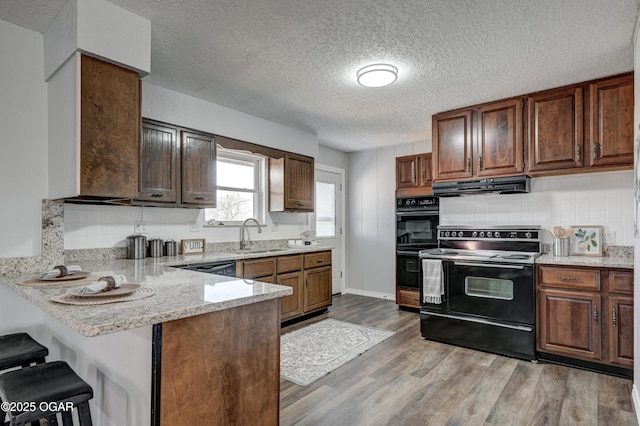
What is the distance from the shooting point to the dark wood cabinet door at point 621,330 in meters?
2.67

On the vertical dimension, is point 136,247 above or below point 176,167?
below

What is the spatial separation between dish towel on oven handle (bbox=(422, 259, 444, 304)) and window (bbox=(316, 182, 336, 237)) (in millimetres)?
2236

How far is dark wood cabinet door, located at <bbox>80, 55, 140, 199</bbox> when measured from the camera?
2.04m

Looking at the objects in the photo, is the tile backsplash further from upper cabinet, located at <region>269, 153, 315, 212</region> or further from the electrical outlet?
the electrical outlet

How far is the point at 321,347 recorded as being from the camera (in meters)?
3.30

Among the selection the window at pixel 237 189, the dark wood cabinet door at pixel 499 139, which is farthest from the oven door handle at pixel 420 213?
the window at pixel 237 189

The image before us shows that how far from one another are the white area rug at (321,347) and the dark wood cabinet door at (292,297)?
0.25 meters

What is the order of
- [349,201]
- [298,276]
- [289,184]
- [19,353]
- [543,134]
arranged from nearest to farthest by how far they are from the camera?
[19,353]
[543,134]
[298,276]
[289,184]
[349,201]

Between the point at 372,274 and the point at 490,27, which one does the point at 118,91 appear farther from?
the point at 372,274

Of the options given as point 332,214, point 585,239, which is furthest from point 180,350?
point 332,214

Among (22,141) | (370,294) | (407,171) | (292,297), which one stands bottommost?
(370,294)

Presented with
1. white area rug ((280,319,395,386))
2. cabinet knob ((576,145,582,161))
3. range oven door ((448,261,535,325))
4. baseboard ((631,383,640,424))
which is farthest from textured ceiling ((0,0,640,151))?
white area rug ((280,319,395,386))

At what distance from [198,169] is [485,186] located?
2909mm

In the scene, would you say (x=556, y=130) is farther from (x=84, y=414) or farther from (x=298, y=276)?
(x=84, y=414)
